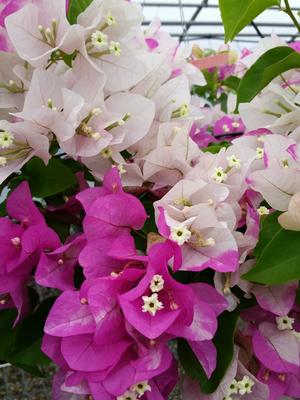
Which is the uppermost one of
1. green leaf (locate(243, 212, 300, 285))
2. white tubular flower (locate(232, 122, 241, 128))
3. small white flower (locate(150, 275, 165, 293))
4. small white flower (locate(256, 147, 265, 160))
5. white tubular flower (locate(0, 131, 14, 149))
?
white tubular flower (locate(0, 131, 14, 149))

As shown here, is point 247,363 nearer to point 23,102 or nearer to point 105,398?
point 105,398

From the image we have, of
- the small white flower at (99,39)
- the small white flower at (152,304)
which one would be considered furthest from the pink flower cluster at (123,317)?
the small white flower at (99,39)

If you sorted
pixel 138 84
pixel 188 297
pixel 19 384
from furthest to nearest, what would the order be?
pixel 19 384 → pixel 138 84 → pixel 188 297

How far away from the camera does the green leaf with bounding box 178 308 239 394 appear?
40 centimetres

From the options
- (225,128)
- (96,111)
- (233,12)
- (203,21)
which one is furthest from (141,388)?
(203,21)

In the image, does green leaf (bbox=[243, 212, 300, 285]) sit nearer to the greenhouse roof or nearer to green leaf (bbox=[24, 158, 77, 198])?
green leaf (bbox=[24, 158, 77, 198])

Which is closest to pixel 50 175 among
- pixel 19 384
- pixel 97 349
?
pixel 97 349

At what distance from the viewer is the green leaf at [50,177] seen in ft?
1.40

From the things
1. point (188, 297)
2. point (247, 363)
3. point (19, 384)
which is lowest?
point (19, 384)

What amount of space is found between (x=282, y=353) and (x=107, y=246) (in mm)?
172

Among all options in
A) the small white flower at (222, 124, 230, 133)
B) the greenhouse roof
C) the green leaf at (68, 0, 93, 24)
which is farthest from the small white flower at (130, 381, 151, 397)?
the greenhouse roof

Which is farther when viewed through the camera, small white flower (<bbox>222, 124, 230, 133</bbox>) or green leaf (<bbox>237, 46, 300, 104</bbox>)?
small white flower (<bbox>222, 124, 230, 133</bbox>)

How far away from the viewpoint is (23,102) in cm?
45

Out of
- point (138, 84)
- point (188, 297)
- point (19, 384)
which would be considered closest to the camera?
point (188, 297)
